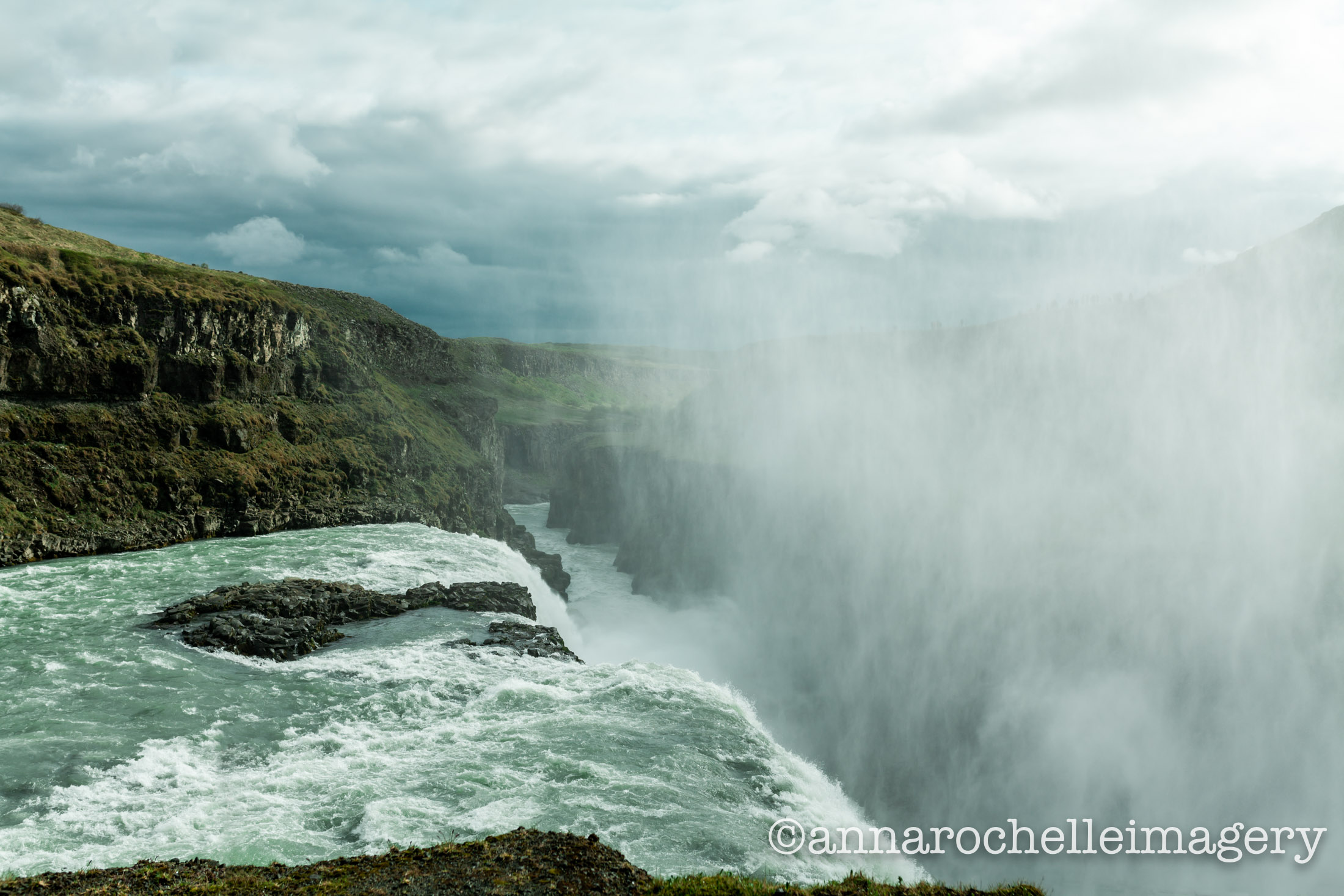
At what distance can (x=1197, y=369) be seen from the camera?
82.9 metres

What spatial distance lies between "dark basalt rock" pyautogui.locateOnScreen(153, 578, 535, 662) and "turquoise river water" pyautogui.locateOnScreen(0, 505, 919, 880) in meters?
0.94

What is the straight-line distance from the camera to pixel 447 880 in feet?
35.6

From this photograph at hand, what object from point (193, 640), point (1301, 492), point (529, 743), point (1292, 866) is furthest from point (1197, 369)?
point (193, 640)

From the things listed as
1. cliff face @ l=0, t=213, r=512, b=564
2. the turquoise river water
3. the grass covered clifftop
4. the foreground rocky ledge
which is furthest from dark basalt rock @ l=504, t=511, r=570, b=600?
the foreground rocky ledge

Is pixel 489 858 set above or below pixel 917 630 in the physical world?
above

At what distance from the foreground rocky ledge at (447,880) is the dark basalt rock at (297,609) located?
1677 centimetres

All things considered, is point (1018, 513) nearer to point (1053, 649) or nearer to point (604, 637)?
point (1053, 649)

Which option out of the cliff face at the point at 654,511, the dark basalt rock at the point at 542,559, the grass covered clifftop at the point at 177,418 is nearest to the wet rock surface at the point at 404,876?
the grass covered clifftop at the point at 177,418

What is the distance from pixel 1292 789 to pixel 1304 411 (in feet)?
137

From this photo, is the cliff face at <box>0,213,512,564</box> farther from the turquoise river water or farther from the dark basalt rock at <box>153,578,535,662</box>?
the dark basalt rock at <box>153,578,535,662</box>

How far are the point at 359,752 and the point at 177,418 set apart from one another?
47.4m

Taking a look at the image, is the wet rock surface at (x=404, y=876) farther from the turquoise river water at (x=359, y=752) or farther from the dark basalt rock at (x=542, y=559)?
the dark basalt rock at (x=542, y=559)

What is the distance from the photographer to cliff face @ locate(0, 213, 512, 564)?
4456 cm

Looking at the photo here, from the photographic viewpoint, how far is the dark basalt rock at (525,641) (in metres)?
28.9
